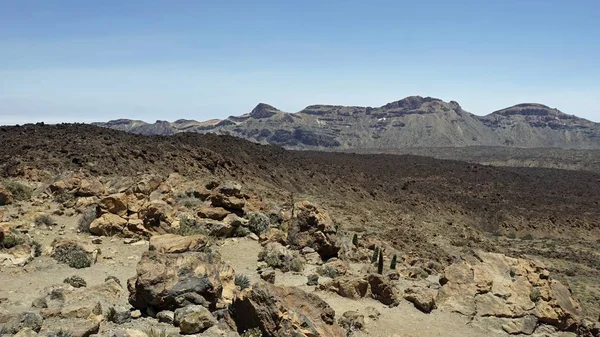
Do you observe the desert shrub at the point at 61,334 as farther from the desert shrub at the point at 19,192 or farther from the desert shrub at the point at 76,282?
the desert shrub at the point at 19,192

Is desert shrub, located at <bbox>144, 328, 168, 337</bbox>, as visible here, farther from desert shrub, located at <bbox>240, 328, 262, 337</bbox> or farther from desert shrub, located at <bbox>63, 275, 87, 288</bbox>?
desert shrub, located at <bbox>63, 275, 87, 288</bbox>

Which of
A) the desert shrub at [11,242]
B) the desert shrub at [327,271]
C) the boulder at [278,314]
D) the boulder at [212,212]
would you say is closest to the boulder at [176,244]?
the boulder at [278,314]

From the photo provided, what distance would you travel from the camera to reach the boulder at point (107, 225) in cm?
1444

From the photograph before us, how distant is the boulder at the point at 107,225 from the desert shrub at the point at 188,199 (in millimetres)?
3052

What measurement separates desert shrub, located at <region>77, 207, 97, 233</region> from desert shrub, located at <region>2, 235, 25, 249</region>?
211cm

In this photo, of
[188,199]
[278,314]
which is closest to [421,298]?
[278,314]

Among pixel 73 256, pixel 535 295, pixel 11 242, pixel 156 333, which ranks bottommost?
pixel 535 295

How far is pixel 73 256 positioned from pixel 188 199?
6.15 metres

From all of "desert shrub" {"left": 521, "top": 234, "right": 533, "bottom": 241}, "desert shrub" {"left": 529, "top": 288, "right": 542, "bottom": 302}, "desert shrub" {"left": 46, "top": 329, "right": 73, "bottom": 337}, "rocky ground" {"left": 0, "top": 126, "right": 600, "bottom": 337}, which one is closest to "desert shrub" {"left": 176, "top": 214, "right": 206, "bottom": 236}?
"rocky ground" {"left": 0, "top": 126, "right": 600, "bottom": 337}

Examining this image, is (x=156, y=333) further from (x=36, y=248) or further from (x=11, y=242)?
(x=11, y=242)

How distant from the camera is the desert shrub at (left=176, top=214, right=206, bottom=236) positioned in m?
14.7

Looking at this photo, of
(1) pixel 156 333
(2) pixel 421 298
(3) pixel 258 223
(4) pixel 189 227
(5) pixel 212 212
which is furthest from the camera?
(3) pixel 258 223

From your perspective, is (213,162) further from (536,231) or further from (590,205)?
(590,205)

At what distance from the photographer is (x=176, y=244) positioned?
37.4 feet
